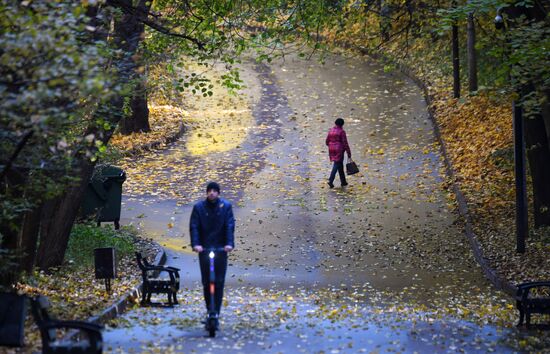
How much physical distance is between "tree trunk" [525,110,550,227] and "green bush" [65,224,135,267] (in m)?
7.26

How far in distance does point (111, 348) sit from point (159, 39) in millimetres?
8777

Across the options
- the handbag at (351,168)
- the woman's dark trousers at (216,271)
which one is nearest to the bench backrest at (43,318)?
the woman's dark trousers at (216,271)

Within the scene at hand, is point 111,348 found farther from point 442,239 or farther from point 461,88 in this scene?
point 461,88

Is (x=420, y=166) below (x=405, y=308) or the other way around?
the other way around

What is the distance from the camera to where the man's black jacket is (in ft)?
35.2

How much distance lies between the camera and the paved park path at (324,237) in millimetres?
10836

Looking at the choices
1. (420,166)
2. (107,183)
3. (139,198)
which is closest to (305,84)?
(420,166)

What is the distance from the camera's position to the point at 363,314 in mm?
12656

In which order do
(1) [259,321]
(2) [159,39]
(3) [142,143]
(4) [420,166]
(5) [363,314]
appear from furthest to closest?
1. (3) [142,143]
2. (4) [420,166]
3. (2) [159,39]
4. (5) [363,314]
5. (1) [259,321]

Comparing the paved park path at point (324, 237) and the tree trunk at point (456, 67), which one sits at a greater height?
the tree trunk at point (456, 67)

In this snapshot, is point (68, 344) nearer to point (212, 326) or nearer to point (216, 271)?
point (212, 326)

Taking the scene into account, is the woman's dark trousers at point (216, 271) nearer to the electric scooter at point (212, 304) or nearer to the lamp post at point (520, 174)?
the electric scooter at point (212, 304)

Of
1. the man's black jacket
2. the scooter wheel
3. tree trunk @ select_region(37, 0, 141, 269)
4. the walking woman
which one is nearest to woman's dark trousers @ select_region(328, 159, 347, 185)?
the walking woman

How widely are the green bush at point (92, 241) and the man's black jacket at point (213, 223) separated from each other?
18.2ft
